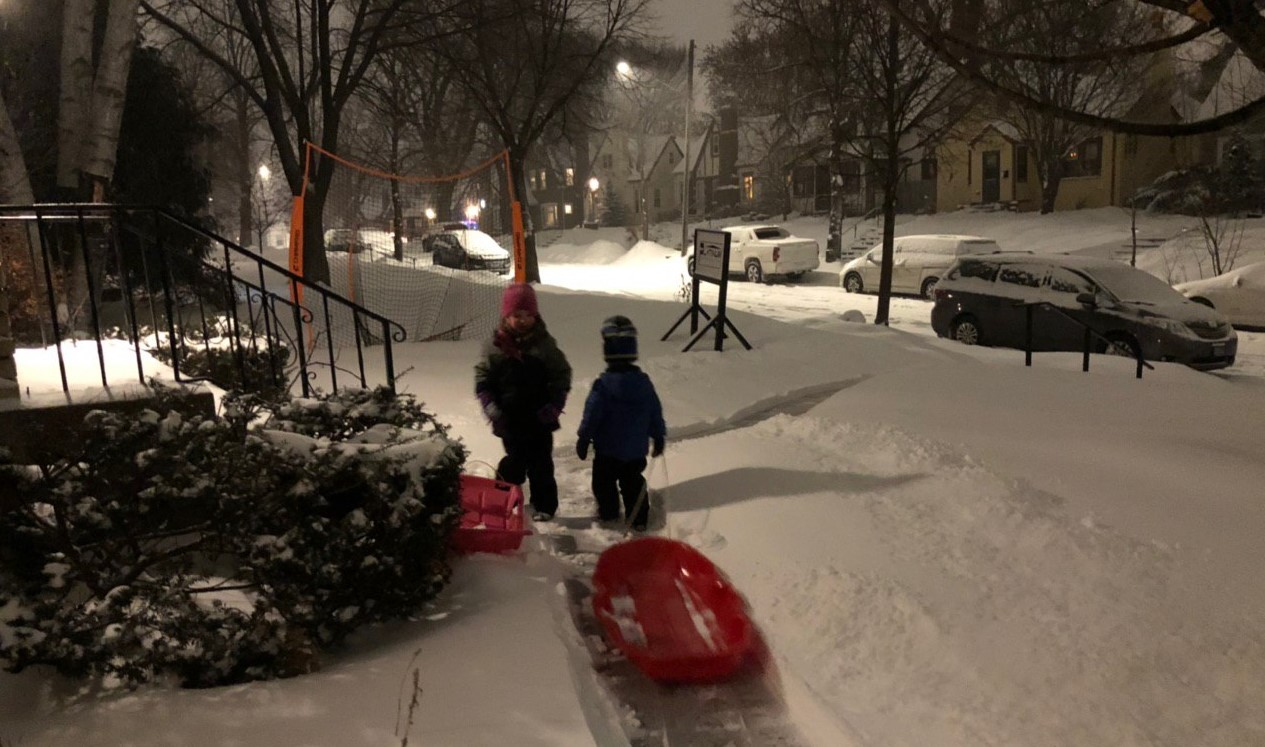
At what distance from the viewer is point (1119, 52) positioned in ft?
18.2

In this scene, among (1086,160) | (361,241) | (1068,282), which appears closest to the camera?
(1068,282)

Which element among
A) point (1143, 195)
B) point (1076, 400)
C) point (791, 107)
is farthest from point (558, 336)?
point (1143, 195)

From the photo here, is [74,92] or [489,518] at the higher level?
[74,92]

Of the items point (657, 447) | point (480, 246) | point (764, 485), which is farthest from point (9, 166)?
point (480, 246)

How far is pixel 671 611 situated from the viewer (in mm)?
4551

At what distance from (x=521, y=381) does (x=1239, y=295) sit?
16028mm

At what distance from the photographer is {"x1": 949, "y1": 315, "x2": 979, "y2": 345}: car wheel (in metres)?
14.3

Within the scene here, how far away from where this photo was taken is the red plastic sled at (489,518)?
180 inches

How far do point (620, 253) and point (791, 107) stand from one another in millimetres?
11872

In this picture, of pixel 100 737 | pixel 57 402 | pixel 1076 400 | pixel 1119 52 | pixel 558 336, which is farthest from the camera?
pixel 558 336

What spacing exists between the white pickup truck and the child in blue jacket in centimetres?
2094

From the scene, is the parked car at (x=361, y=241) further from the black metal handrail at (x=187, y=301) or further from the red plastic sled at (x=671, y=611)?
the red plastic sled at (x=671, y=611)

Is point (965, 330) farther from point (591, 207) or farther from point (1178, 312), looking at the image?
point (591, 207)

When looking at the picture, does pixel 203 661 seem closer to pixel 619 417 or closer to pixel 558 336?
pixel 619 417
